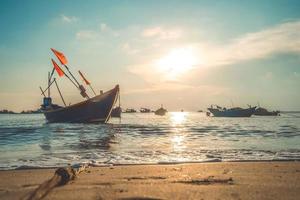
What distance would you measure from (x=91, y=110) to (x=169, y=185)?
44827 millimetres

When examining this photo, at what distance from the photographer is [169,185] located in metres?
4.87

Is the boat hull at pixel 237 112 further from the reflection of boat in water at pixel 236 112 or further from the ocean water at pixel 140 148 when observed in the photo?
the ocean water at pixel 140 148

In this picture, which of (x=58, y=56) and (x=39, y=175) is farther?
(x=58, y=56)

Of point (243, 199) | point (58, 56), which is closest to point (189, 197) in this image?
point (243, 199)

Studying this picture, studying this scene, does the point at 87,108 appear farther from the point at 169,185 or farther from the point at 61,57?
the point at 169,185

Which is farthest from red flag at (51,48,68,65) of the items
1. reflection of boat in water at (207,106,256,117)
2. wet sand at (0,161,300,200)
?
reflection of boat in water at (207,106,256,117)

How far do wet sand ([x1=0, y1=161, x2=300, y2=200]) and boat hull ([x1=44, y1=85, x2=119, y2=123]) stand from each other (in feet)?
140

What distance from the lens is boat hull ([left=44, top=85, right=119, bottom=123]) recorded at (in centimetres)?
4866

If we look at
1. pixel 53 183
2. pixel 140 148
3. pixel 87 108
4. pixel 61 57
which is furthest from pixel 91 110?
pixel 53 183

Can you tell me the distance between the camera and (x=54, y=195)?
421 cm

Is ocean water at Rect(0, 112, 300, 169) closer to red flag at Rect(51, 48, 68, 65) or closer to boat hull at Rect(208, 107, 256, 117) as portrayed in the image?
red flag at Rect(51, 48, 68, 65)

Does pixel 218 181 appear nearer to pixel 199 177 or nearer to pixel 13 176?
pixel 199 177

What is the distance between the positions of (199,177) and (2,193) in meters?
3.16

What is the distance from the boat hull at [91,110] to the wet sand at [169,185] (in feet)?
140
